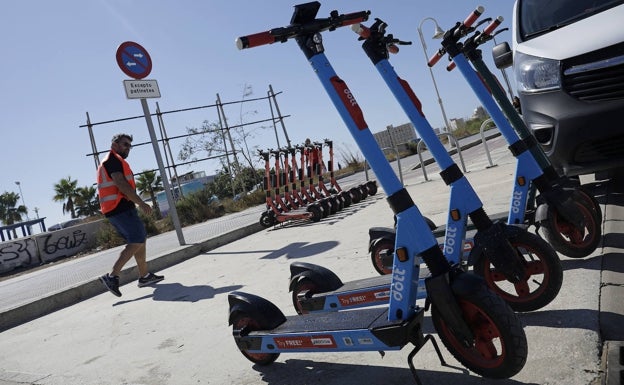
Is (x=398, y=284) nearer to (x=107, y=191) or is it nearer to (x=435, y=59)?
(x=435, y=59)

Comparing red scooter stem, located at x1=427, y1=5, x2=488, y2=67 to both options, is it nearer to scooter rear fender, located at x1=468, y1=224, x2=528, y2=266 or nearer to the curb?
scooter rear fender, located at x1=468, y1=224, x2=528, y2=266

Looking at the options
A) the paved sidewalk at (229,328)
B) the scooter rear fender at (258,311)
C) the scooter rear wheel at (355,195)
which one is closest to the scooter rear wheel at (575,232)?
the paved sidewalk at (229,328)

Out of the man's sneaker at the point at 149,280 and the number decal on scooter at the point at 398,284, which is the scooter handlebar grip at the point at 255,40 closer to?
the number decal on scooter at the point at 398,284

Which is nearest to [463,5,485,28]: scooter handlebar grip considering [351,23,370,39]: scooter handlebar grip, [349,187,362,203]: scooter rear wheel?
[351,23,370,39]: scooter handlebar grip

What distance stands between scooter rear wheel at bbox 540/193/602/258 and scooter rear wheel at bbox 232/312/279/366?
175cm

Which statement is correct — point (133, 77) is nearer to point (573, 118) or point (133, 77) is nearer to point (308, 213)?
point (308, 213)

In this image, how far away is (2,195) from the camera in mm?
64875

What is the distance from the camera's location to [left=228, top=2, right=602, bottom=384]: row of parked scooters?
181 cm

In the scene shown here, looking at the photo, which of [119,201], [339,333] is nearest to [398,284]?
[339,333]

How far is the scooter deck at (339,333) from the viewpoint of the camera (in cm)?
188

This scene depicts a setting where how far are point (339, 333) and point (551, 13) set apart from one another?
3.64 m

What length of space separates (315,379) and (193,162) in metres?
13.9

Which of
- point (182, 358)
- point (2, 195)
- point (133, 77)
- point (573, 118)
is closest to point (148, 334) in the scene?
point (182, 358)

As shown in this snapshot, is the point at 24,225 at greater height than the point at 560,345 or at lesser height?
greater
